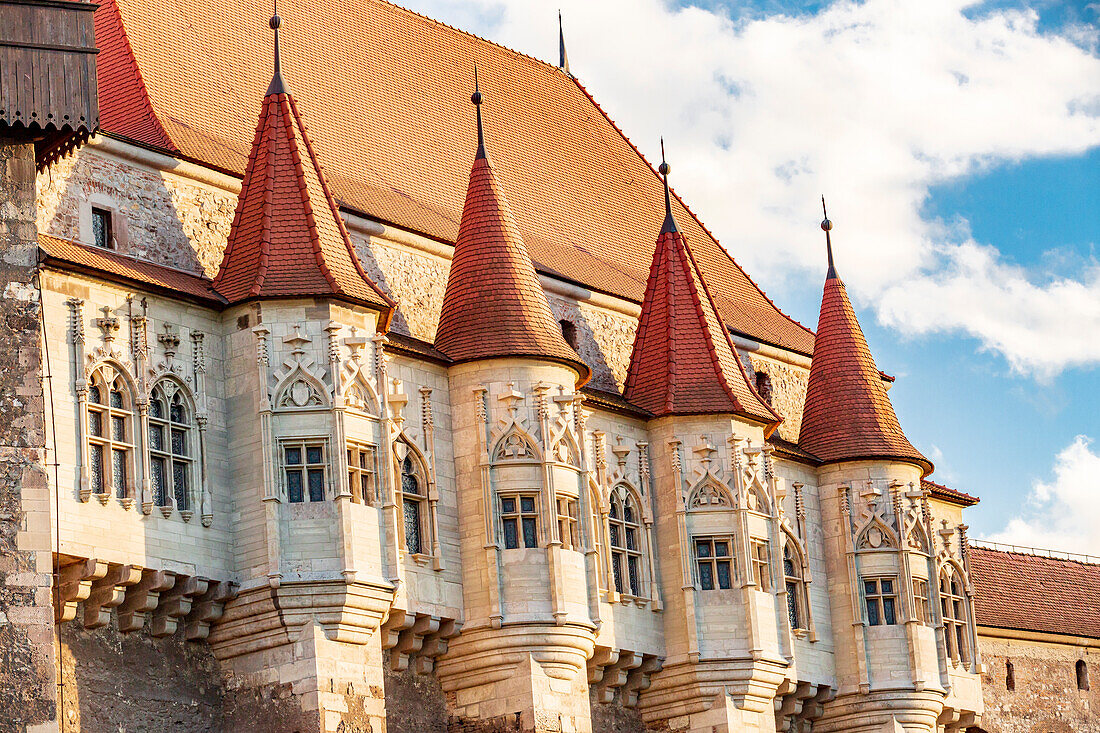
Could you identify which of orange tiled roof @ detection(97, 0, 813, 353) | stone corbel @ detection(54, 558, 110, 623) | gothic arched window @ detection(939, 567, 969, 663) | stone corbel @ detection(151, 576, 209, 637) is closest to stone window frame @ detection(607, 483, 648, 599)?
orange tiled roof @ detection(97, 0, 813, 353)

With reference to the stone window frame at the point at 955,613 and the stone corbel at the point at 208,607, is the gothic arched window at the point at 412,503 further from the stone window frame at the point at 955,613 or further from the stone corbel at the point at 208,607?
the stone window frame at the point at 955,613

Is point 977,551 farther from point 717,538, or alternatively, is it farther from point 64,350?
point 64,350

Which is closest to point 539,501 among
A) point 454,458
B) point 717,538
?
point 454,458

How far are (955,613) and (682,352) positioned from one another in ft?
26.4

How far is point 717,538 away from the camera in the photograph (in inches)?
1420

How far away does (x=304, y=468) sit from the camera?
30.0 meters

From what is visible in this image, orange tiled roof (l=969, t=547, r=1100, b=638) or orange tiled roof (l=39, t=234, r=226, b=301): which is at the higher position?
orange tiled roof (l=39, t=234, r=226, b=301)

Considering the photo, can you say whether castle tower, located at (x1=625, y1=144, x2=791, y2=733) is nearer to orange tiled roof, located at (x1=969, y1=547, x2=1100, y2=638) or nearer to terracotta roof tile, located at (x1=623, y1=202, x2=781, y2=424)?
terracotta roof tile, located at (x1=623, y1=202, x2=781, y2=424)

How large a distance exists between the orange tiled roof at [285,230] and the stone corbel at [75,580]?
4478 millimetres

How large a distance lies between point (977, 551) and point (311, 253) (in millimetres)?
21977

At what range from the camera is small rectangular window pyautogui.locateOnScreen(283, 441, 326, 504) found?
30.0 m

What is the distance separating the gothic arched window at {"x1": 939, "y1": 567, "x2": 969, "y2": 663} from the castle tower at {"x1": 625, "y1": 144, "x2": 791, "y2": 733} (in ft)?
16.9

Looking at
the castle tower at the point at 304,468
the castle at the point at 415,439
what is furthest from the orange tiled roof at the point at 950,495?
the castle tower at the point at 304,468

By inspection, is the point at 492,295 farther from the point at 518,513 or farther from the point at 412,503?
the point at 412,503
